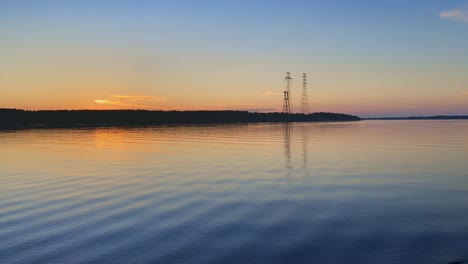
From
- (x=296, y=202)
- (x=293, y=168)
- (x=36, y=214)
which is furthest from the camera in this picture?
(x=293, y=168)

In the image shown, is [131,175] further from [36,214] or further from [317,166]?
[317,166]

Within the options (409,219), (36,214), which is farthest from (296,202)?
(36,214)

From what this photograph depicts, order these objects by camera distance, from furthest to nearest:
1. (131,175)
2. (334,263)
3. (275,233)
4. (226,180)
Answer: (131,175)
(226,180)
(275,233)
(334,263)

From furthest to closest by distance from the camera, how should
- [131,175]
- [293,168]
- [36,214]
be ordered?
[293,168] → [131,175] → [36,214]

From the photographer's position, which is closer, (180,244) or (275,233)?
(180,244)

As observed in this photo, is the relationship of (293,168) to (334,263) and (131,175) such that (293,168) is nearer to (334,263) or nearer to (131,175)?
(131,175)

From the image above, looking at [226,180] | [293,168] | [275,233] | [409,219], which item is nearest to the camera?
[275,233]

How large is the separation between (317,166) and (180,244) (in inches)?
795

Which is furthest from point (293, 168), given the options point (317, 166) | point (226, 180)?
point (226, 180)

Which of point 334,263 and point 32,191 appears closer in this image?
point 334,263

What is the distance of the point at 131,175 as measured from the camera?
87.2 feet

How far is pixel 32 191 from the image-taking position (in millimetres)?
20734

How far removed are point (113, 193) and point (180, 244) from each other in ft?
30.8

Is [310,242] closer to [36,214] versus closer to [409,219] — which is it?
[409,219]
